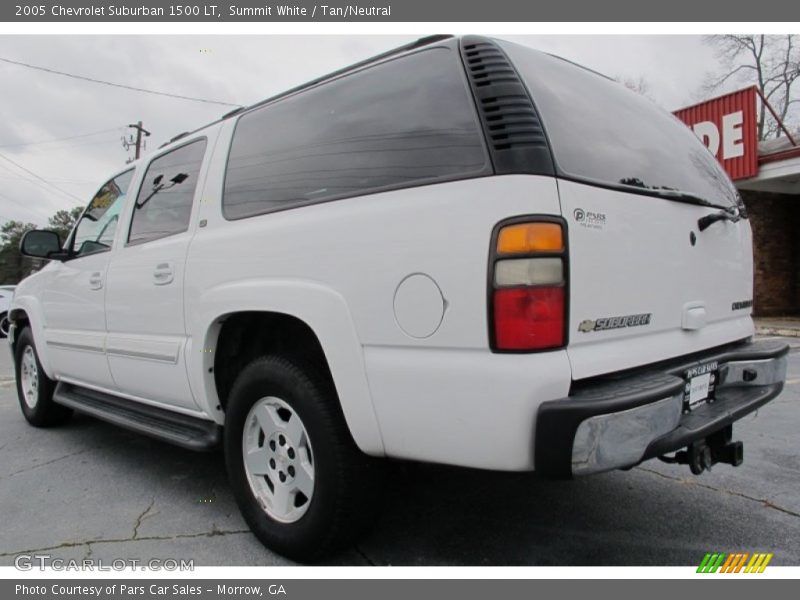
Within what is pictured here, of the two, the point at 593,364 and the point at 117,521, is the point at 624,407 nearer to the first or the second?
the point at 593,364

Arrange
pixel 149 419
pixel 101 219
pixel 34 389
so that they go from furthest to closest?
pixel 34 389 < pixel 101 219 < pixel 149 419

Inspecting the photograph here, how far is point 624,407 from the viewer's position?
5.90 ft

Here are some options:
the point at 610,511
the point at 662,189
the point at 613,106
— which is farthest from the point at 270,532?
the point at 613,106

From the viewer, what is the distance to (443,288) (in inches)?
73.8

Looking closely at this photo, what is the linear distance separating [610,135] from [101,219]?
338 centimetres

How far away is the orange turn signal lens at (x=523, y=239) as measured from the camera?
5.89 ft

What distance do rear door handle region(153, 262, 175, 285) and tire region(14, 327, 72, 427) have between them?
2208 millimetres

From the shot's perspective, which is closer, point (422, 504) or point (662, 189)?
point (662, 189)

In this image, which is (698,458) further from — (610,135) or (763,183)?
(763,183)

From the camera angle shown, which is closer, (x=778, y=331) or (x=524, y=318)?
(x=524, y=318)

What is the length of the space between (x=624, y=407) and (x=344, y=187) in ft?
4.21

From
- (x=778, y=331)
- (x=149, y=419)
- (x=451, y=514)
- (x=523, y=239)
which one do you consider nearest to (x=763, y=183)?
(x=778, y=331)

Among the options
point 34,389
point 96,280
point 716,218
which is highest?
point 716,218

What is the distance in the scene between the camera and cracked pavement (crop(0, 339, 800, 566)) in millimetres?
2520
